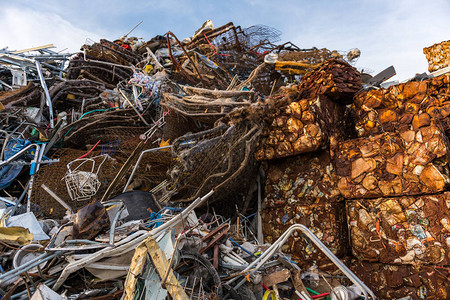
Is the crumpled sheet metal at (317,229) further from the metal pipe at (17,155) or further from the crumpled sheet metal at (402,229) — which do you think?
the metal pipe at (17,155)

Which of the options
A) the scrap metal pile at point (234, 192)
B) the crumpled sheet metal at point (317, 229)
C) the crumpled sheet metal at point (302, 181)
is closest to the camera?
the scrap metal pile at point (234, 192)

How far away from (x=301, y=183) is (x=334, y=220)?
0.54 meters

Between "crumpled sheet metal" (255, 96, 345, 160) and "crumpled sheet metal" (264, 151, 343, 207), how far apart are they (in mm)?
223

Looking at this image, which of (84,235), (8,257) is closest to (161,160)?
(84,235)

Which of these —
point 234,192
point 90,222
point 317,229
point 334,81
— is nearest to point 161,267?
point 90,222

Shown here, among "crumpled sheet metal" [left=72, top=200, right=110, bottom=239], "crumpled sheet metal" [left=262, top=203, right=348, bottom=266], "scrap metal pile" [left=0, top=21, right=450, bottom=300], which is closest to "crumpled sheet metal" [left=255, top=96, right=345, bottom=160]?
"scrap metal pile" [left=0, top=21, right=450, bottom=300]

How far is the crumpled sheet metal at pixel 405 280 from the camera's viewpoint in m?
2.51

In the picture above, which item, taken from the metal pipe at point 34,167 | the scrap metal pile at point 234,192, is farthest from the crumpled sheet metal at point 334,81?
the metal pipe at point 34,167

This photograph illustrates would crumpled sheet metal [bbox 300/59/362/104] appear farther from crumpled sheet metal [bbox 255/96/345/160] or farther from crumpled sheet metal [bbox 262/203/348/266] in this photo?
crumpled sheet metal [bbox 262/203/348/266]

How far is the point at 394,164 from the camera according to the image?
9.29 ft

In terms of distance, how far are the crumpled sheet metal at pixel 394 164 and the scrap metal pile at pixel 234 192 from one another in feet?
0.03

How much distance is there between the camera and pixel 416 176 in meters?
2.71

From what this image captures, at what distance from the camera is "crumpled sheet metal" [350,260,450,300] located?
251 centimetres

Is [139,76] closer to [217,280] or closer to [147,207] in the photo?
[147,207]
